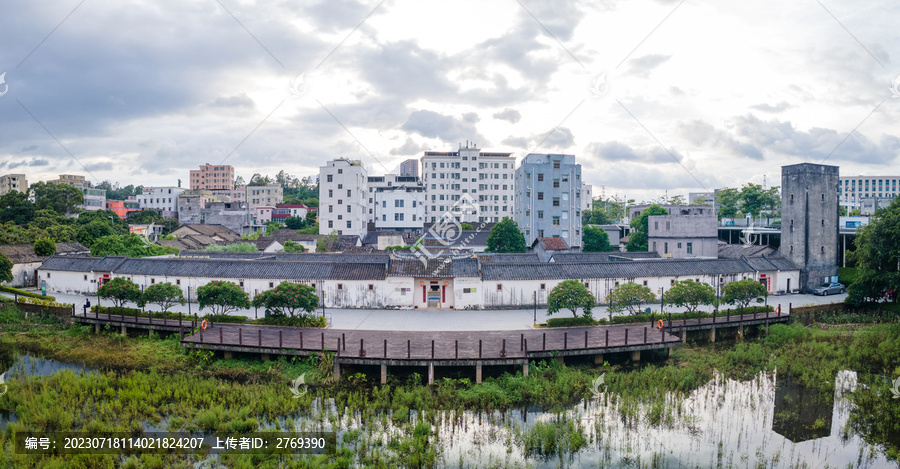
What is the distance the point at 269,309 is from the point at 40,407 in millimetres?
10149

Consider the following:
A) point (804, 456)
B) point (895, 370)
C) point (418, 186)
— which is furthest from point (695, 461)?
point (418, 186)

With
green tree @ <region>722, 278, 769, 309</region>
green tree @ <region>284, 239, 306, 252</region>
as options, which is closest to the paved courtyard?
green tree @ <region>722, 278, 769, 309</region>

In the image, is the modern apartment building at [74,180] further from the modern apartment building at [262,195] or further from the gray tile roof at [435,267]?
the gray tile roof at [435,267]

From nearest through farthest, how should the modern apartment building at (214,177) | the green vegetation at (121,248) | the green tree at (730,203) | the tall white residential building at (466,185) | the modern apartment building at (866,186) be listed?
the green vegetation at (121,248) < the green tree at (730,203) < the tall white residential building at (466,185) < the modern apartment building at (866,186) < the modern apartment building at (214,177)

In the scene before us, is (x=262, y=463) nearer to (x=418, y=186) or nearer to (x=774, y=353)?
(x=774, y=353)

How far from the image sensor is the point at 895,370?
18031 mm

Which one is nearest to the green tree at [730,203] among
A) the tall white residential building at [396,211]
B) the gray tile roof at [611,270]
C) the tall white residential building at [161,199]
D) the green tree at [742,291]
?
the gray tile roof at [611,270]

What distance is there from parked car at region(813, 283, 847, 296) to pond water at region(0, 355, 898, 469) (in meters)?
18.6

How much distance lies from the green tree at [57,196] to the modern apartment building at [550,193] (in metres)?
52.1

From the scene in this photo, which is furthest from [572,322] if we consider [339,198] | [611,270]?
[339,198]

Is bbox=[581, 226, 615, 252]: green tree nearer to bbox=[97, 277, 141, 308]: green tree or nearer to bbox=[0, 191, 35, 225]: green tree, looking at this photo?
bbox=[97, 277, 141, 308]: green tree

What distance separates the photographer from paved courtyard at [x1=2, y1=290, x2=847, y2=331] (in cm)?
2283

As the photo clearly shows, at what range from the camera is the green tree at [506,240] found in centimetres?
4734

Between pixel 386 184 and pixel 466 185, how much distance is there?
12.6m
